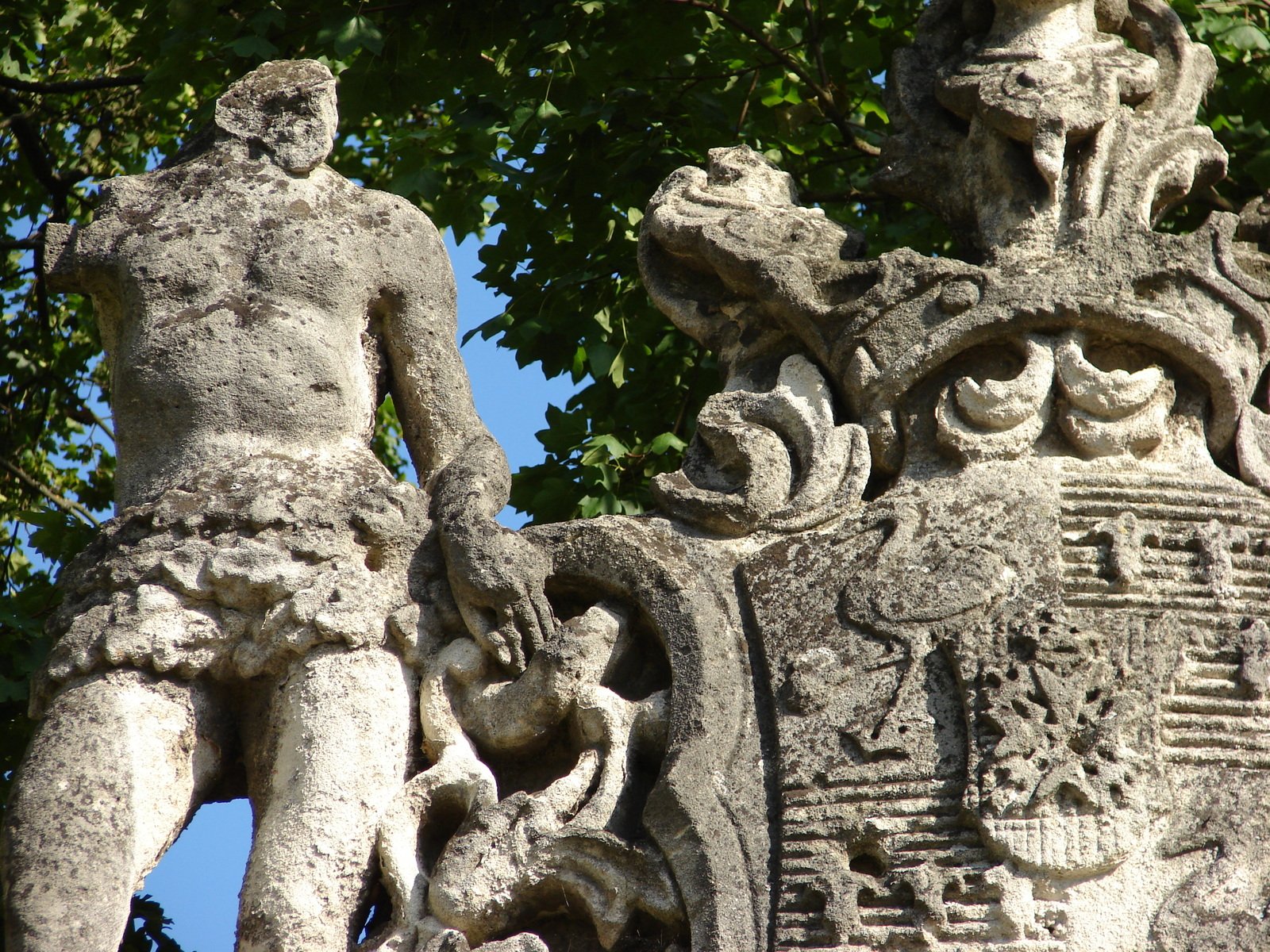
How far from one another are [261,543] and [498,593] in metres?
0.56

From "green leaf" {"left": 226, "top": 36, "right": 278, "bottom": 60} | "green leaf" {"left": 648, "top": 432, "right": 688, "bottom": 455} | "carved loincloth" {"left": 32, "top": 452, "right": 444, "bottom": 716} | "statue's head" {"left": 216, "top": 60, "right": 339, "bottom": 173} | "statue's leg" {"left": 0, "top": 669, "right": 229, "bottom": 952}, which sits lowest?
"statue's leg" {"left": 0, "top": 669, "right": 229, "bottom": 952}

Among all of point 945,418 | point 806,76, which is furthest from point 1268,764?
point 806,76

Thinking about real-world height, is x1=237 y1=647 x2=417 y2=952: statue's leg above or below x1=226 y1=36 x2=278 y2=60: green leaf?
below

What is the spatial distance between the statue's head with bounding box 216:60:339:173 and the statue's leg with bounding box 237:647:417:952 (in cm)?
148

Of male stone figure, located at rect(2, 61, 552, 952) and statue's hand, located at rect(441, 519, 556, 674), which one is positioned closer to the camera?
male stone figure, located at rect(2, 61, 552, 952)

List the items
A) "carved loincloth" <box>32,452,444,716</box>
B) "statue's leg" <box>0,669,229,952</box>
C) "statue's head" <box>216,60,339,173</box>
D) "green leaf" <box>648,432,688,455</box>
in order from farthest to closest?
1. "green leaf" <box>648,432,688,455</box>
2. "statue's head" <box>216,60,339,173</box>
3. "carved loincloth" <box>32,452,444,716</box>
4. "statue's leg" <box>0,669,229,952</box>

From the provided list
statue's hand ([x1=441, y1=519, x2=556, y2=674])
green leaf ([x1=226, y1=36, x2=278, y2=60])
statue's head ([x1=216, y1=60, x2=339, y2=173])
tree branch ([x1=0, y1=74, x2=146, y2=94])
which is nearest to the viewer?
statue's hand ([x1=441, y1=519, x2=556, y2=674])

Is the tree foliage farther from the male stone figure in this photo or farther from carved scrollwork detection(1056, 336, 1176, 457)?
carved scrollwork detection(1056, 336, 1176, 457)

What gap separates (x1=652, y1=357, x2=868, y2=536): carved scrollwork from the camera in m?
4.57

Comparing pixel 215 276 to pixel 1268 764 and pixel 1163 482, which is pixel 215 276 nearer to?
pixel 1163 482

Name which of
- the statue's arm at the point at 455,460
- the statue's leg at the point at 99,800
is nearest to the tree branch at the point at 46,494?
the statue's arm at the point at 455,460

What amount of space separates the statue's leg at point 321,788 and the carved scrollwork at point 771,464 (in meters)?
0.83

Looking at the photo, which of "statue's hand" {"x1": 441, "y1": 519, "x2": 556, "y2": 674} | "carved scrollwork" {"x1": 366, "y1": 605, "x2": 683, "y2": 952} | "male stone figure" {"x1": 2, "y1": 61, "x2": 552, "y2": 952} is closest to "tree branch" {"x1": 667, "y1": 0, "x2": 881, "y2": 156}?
"male stone figure" {"x1": 2, "y1": 61, "x2": 552, "y2": 952}

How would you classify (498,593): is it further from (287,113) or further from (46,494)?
(46,494)
